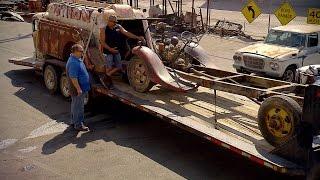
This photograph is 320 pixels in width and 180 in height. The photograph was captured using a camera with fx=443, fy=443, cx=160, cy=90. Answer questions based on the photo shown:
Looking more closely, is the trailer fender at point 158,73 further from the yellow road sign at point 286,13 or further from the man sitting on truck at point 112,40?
the yellow road sign at point 286,13

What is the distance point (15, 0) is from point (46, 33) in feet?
72.8

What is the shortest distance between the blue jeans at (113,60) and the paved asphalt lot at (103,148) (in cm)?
108

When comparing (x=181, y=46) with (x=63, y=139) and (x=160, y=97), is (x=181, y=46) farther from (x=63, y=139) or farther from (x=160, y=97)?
(x=63, y=139)

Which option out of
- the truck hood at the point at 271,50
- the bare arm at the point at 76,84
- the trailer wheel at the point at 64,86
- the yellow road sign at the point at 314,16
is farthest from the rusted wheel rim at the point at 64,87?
the yellow road sign at the point at 314,16

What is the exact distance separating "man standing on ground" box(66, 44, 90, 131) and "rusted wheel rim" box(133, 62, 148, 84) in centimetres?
110

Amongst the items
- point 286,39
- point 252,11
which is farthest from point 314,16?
point 286,39

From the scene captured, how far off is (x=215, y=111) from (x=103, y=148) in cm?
226

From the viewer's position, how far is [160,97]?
9.51m

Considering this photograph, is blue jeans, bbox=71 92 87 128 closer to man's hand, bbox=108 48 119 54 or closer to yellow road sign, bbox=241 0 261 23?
man's hand, bbox=108 48 119 54

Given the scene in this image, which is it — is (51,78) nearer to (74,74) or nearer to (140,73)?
(74,74)

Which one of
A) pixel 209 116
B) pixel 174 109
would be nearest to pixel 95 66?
pixel 174 109

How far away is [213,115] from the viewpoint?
8.37 metres

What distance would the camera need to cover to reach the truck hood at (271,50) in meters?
13.9

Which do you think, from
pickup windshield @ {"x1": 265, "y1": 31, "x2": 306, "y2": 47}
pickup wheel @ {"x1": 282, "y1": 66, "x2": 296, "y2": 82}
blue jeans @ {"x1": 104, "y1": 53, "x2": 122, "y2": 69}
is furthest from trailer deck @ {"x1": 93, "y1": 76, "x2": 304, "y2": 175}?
pickup windshield @ {"x1": 265, "y1": 31, "x2": 306, "y2": 47}
